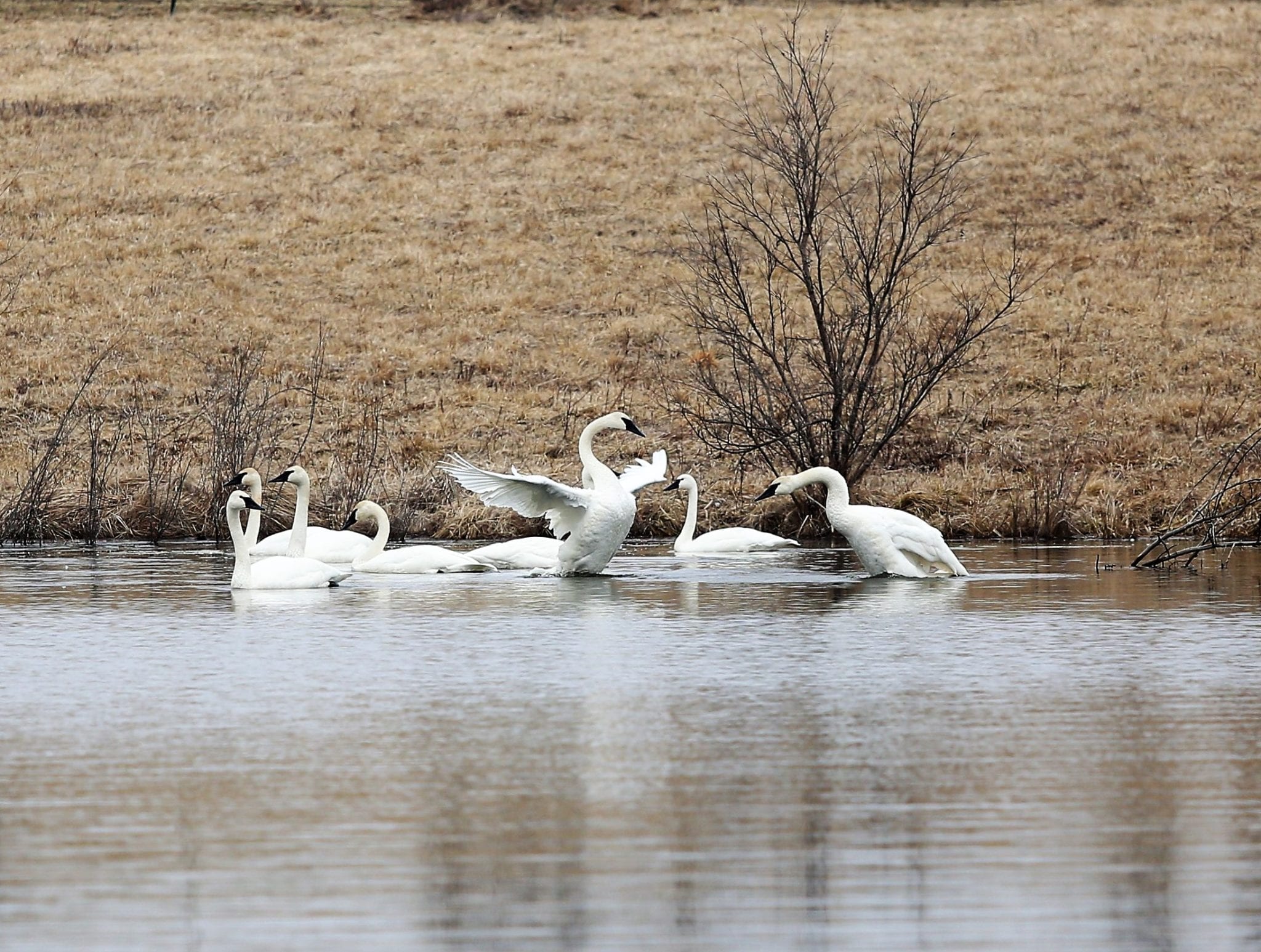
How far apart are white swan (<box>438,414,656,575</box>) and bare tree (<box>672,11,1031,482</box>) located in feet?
12.9

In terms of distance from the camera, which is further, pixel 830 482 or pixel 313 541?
pixel 313 541

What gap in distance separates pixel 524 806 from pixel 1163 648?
537cm

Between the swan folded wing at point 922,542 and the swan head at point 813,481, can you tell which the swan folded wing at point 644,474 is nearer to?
the swan head at point 813,481

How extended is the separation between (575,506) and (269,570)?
2558 mm

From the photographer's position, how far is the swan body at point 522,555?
16969mm

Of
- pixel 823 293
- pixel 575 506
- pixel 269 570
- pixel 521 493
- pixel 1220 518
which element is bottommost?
pixel 269 570

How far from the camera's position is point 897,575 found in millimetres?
15562

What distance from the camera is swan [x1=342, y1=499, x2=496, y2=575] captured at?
645 inches

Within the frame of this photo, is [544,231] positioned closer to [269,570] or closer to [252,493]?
[252,493]

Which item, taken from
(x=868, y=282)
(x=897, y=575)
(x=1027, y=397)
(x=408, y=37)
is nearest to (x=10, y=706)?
(x=897, y=575)

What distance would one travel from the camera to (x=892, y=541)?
1536 centimetres

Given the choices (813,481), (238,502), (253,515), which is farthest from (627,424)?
(238,502)

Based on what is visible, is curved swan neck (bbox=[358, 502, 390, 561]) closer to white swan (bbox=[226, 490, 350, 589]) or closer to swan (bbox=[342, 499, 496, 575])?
swan (bbox=[342, 499, 496, 575])

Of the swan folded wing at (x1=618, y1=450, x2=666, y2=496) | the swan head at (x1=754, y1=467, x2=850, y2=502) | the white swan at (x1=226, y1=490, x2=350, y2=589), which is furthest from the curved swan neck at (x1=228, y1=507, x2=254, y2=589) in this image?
the swan head at (x1=754, y1=467, x2=850, y2=502)
